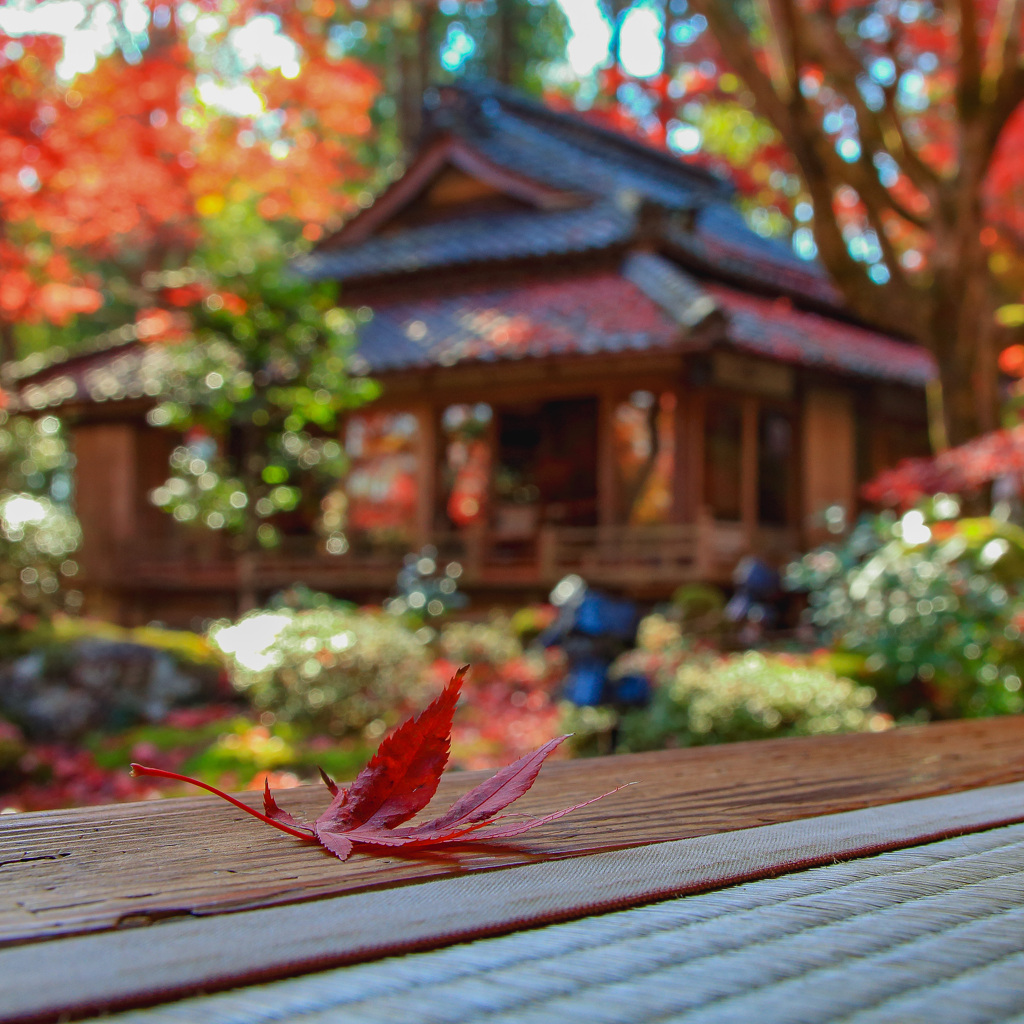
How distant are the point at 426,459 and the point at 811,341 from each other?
4.75 meters

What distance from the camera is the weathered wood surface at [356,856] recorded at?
112 cm

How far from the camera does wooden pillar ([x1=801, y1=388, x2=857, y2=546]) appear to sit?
1302cm

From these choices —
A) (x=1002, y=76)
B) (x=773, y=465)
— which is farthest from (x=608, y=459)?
(x=1002, y=76)

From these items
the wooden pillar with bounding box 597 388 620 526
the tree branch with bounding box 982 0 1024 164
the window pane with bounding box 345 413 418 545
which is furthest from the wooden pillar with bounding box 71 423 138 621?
the tree branch with bounding box 982 0 1024 164

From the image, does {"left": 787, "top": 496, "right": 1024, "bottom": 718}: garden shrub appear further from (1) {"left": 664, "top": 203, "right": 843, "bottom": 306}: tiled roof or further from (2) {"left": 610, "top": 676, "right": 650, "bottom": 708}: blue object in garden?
(1) {"left": 664, "top": 203, "right": 843, "bottom": 306}: tiled roof

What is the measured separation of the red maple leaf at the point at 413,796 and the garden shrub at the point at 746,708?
449cm

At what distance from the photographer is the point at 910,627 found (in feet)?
22.1

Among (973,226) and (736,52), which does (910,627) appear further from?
(736,52)

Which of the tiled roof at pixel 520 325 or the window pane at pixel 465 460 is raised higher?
the tiled roof at pixel 520 325

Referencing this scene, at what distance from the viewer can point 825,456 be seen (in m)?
13.3

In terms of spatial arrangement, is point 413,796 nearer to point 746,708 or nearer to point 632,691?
point 746,708

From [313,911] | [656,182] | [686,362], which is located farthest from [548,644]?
[656,182]

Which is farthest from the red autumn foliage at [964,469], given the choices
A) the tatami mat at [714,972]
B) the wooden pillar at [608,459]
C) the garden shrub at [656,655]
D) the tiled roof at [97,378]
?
the tiled roof at [97,378]

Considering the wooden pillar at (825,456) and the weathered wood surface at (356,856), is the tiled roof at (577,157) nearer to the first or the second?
the wooden pillar at (825,456)
